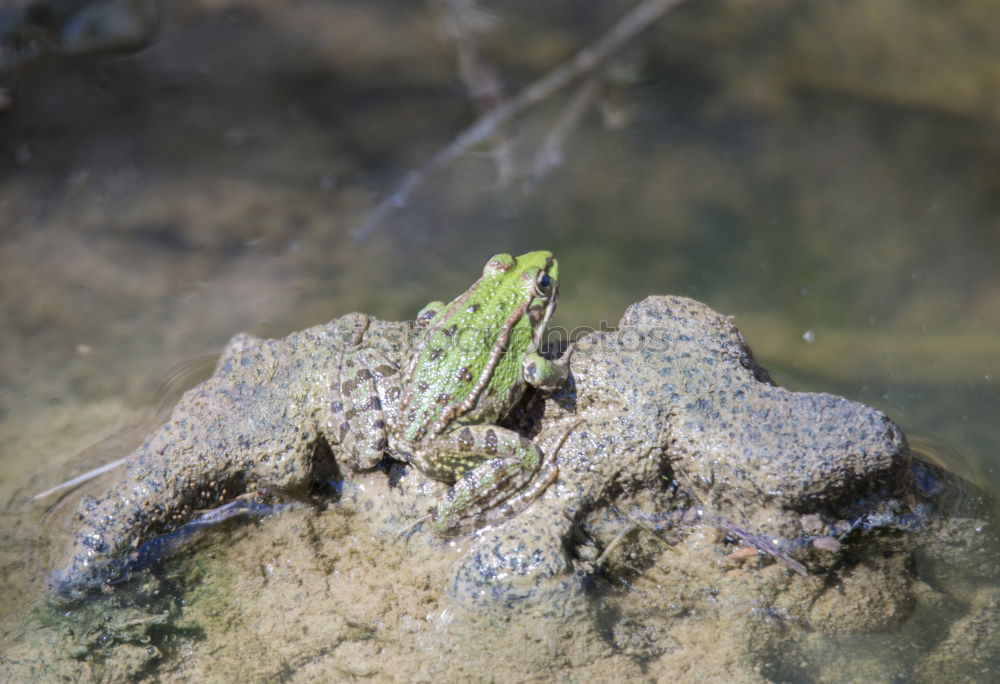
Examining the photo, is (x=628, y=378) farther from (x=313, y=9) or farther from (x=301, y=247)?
(x=313, y=9)

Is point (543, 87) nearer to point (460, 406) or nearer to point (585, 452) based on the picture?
point (460, 406)

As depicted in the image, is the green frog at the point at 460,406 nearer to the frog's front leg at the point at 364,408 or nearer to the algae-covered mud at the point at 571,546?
the frog's front leg at the point at 364,408

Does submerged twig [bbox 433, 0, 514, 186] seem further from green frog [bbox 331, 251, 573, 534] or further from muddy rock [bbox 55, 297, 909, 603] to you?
muddy rock [bbox 55, 297, 909, 603]

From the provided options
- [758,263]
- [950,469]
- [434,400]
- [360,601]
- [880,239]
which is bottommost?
[360,601]

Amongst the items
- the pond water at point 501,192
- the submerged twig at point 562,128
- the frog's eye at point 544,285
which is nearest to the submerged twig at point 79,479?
the pond water at point 501,192

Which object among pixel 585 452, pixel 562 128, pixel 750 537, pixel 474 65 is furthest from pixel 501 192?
pixel 750 537

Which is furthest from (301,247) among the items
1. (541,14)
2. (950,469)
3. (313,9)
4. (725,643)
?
(950,469)
